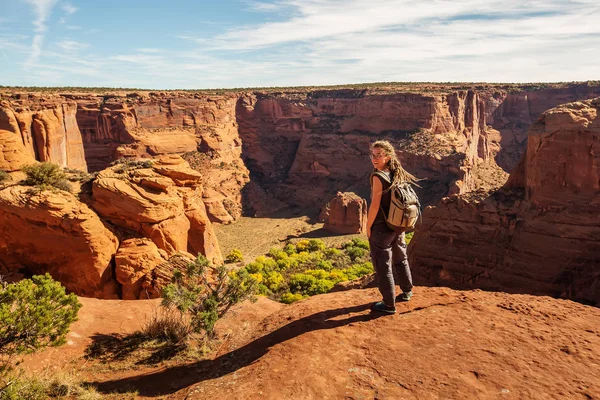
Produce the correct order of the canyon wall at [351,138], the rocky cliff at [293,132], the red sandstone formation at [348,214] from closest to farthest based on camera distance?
the red sandstone formation at [348,214], the rocky cliff at [293,132], the canyon wall at [351,138]

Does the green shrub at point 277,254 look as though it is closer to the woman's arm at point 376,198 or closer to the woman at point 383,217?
the woman at point 383,217

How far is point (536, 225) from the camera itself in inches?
703

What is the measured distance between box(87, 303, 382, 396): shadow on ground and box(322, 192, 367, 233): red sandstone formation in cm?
3661

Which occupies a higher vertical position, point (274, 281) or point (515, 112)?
point (515, 112)


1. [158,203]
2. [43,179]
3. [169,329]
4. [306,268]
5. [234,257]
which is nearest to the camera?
[169,329]

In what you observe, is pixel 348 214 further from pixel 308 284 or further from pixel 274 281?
pixel 308 284

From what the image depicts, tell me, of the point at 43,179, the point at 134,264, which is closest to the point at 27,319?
the point at 134,264

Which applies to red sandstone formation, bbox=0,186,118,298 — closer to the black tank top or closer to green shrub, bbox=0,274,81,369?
green shrub, bbox=0,274,81,369

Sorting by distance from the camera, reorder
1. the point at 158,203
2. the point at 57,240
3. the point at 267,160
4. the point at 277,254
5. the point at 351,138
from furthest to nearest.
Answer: the point at 267,160
the point at 351,138
the point at 277,254
the point at 158,203
the point at 57,240

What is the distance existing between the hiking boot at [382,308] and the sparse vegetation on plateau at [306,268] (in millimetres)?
17968

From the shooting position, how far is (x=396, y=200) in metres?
6.12

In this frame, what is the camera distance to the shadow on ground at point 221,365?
19.6 feet

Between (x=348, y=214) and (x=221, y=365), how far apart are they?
37.9 metres

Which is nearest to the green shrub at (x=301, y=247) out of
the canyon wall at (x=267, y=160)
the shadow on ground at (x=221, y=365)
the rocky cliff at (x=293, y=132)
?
the canyon wall at (x=267, y=160)
